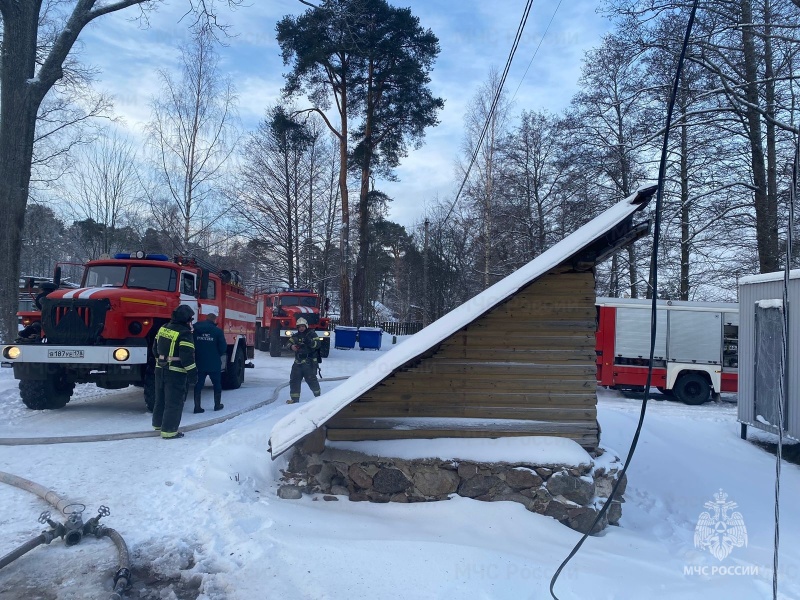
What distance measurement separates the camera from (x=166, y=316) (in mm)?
9492

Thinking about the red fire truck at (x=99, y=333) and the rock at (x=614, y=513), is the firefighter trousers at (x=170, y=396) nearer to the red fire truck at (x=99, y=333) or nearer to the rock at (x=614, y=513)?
the red fire truck at (x=99, y=333)

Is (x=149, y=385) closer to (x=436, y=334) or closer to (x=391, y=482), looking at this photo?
(x=391, y=482)

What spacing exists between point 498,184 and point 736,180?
41.3 ft

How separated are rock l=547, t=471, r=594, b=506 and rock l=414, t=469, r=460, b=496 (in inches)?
37.5

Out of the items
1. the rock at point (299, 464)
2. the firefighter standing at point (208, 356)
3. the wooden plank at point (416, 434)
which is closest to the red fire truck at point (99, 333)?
the firefighter standing at point (208, 356)

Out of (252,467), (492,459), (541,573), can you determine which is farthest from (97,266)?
(541,573)

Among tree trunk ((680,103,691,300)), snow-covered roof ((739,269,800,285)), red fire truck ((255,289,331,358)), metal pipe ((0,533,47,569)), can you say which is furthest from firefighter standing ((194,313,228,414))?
tree trunk ((680,103,691,300))

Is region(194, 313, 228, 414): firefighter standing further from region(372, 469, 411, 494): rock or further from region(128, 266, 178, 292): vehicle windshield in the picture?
region(372, 469, 411, 494): rock

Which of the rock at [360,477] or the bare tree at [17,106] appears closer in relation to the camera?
the rock at [360,477]

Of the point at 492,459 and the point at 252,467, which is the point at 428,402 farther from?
the point at 252,467

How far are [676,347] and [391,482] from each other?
43.3ft

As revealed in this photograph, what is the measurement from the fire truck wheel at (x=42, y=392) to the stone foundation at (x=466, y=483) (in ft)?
18.8

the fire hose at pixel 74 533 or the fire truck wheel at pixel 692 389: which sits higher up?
the fire truck wheel at pixel 692 389

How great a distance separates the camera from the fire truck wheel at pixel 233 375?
1297cm
